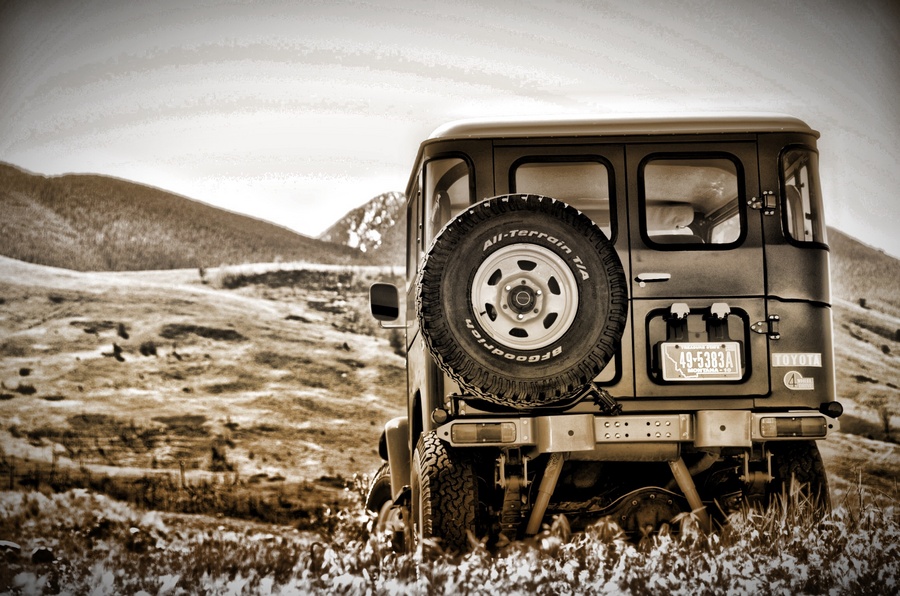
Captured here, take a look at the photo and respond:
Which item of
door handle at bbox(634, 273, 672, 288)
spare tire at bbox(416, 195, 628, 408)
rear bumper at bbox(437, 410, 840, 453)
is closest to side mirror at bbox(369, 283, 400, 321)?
rear bumper at bbox(437, 410, 840, 453)

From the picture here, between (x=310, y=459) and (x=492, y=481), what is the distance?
10374 mm

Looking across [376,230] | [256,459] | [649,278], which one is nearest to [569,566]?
[649,278]

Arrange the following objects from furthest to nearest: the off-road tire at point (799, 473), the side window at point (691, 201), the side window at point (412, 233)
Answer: the side window at point (412, 233) < the side window at point (691, 201) < the off-road tire at point (799, 473)

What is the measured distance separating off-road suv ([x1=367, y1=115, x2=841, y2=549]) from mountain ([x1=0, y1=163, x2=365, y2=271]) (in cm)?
1676

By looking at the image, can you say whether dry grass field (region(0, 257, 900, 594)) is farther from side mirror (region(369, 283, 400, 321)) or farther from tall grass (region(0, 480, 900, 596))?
side mirror (region(369, 283, 400, 321))

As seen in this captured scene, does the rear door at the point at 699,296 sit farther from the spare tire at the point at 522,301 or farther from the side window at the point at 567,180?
the spare tire at the point at 522,301

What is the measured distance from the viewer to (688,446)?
5.26m

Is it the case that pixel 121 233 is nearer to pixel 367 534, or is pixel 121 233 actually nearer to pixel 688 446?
pixel 367 534

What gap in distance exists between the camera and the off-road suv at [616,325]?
474 centimetres

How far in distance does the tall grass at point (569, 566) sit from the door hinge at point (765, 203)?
59.5 inches

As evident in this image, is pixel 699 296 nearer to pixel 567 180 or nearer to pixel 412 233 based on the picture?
pixel 567 180

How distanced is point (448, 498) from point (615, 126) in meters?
2.12

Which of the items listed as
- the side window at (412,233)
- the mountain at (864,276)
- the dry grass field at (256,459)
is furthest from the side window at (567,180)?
the mountain at (864,276)

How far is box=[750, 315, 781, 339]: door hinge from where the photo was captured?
5254mm
